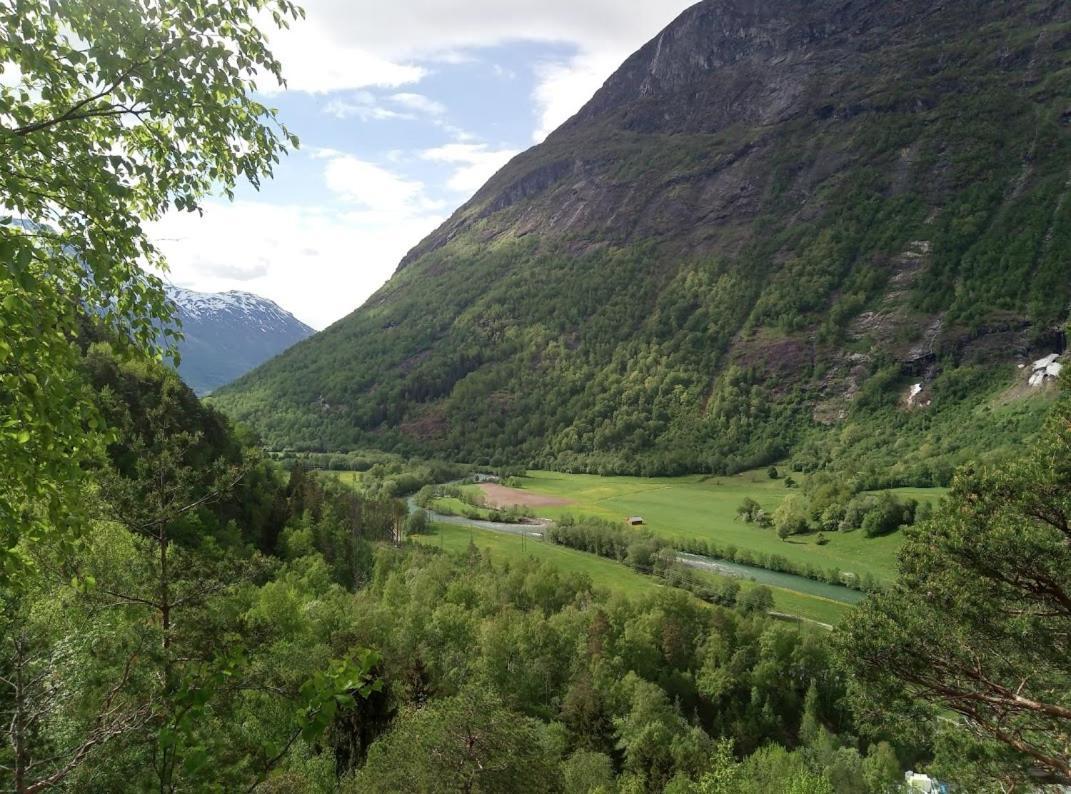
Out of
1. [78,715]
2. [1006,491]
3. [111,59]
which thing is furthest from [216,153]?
[1006,491]

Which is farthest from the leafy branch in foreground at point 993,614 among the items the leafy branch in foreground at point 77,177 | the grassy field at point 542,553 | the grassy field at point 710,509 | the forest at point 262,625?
the grassy field at point 710,509

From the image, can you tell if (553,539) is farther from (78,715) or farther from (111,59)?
(111,59)

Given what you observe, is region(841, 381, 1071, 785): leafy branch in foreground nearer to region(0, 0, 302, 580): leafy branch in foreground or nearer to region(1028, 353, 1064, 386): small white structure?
region(0, 0, 302, 580): leafy branch in foreground

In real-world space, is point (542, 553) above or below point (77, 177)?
below

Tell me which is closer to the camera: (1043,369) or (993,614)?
Answer: (993,614)

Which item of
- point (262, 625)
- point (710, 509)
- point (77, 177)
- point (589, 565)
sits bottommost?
point (589, 565)

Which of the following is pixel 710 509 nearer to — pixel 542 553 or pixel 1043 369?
pixel 542 553

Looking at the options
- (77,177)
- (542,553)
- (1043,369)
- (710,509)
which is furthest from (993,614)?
(1043,369)
